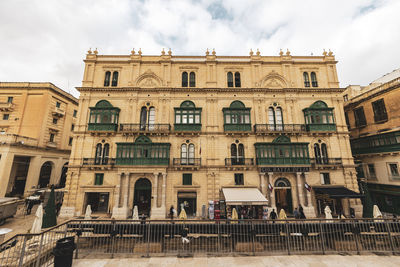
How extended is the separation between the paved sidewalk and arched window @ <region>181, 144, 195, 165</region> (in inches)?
531

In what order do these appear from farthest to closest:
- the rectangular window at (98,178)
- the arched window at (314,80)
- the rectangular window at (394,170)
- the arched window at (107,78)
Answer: the arched window at (314,80), the arched window at (107,78), the rectangular window at (98,178), the rectangular window at (394,170)

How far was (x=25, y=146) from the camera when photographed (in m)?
25.8

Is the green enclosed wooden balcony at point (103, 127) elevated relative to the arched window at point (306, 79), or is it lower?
lower

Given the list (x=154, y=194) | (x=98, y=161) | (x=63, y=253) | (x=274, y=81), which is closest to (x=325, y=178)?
(x=274, y=81)

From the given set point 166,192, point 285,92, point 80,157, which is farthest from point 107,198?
point 285,92

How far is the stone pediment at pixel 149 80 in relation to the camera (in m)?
24.9

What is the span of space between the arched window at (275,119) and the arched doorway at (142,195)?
18.1 m

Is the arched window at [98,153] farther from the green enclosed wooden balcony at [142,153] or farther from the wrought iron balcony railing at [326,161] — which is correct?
the wrought iron balcony railing at [326,161]

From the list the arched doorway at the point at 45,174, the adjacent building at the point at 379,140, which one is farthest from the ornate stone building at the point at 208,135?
the arched doorway at the point at 45,174

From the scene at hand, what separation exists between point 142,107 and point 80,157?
10.3m

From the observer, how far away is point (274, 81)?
1000 inches

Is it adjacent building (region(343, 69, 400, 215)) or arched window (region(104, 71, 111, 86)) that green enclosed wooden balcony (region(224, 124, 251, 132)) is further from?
arched window (region(104, 71, 111, 86))

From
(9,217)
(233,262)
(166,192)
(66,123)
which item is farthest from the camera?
(66,123)

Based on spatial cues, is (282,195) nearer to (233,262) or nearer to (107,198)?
(233,262)
